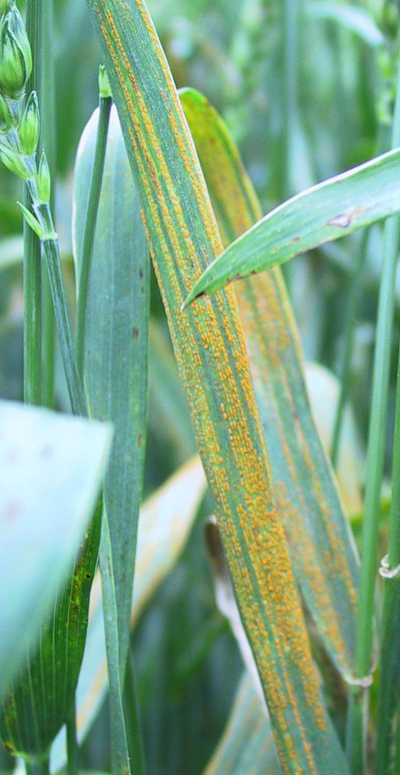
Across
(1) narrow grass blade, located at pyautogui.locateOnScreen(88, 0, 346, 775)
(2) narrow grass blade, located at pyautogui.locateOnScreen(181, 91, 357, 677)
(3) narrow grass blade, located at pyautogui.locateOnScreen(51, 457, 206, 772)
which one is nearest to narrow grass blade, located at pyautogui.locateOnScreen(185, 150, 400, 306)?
(1) narrow grass blade, located at pyautogui.locateOnScreen(88, 0, 346, 775)

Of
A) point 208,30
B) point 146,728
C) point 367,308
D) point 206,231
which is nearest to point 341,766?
point 206,231

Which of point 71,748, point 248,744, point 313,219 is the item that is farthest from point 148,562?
point 313,219

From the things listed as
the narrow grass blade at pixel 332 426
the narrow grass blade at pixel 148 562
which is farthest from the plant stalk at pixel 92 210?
the narrow grass blade at pixel 332 426

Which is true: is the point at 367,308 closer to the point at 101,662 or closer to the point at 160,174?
the point at 101,662

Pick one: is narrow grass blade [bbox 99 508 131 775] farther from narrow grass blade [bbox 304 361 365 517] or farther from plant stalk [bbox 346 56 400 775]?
narrow grass blade [bbox 304 361 365 517]

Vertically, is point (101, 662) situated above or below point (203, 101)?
below
